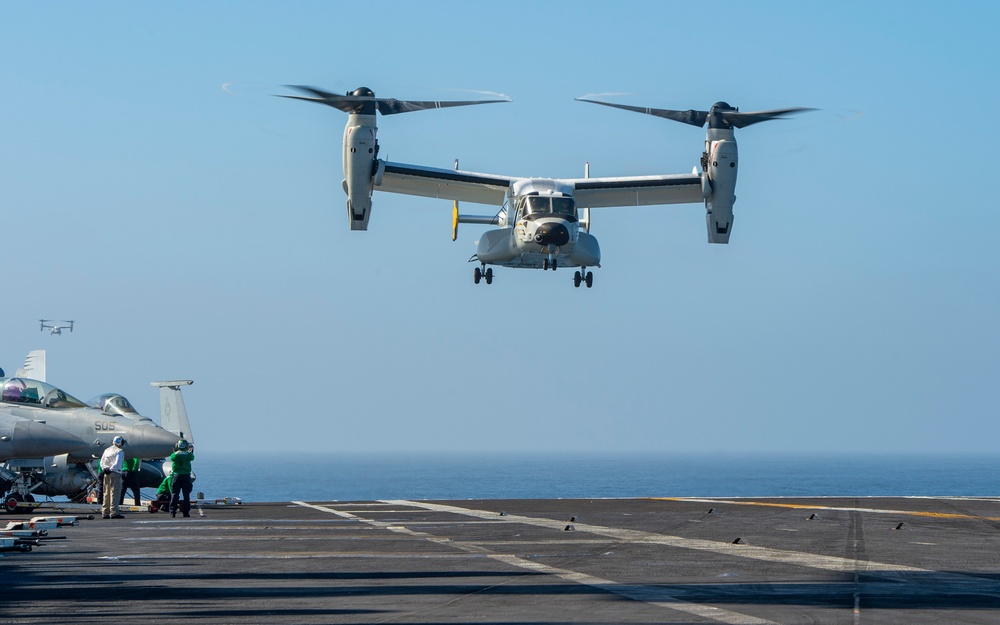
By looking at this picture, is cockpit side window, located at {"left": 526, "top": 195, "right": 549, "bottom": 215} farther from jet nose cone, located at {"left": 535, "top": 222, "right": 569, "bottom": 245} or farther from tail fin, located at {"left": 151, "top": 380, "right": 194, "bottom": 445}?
tail fin, located at {"left": 151, "top": 380, "right": 194, "bottom": 445}

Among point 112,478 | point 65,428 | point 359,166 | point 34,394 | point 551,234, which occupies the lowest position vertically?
point 112,478

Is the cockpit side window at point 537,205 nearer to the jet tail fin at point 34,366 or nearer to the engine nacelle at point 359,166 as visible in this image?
the engine nacelle at point 359,166

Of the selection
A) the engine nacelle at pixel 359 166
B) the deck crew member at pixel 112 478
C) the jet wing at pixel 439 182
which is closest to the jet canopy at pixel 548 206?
the jet wing at pixel 439 182

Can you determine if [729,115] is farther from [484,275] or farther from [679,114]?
[484,275]

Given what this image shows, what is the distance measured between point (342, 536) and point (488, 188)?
2608 cm

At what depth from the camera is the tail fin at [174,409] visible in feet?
130

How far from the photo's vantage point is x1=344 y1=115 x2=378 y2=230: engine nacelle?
3541cm

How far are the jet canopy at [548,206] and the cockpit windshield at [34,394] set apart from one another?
16.4 meters

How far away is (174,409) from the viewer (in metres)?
39.6

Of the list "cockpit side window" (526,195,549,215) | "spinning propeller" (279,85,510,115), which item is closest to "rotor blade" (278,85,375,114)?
"spinning propeller" (279,85,510,115)

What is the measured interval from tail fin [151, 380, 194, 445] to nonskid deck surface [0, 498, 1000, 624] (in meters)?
15.0

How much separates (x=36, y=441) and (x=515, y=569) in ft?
50.2

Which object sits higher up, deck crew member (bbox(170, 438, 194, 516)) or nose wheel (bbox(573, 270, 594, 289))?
nose wheel (bbox(573, 270, 594, 289))

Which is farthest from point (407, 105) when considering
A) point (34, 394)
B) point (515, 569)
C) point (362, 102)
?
point (515, 569)
